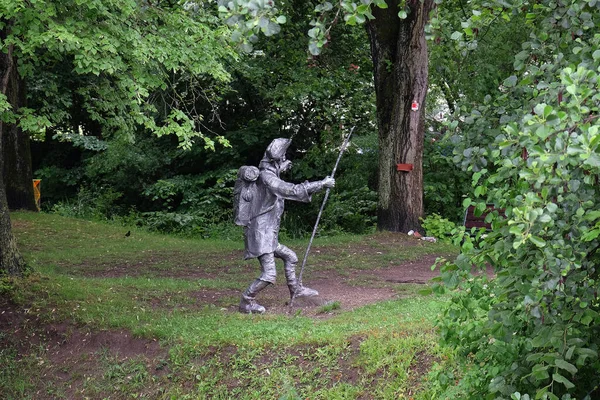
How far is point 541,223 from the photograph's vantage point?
2896mm

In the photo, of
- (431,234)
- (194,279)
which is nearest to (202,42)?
(194,279)

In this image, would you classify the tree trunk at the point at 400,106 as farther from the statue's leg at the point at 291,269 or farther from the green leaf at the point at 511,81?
the green leaf at the point at 511,81

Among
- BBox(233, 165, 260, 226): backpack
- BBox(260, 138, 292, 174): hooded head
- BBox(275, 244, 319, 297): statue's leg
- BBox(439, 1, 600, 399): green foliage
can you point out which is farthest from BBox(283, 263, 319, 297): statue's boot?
BBox(439, 1, 600, 399): green foliage

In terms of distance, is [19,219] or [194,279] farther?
[19,219]

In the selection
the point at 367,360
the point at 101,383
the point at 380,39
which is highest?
the point at 380,39

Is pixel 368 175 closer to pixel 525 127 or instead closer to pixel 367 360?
pixel 367 360

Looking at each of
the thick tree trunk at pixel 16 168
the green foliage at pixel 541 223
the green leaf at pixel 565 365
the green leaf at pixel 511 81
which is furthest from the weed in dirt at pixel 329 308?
the thick tree trunk at pixel 16 168

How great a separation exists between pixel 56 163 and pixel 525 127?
22.5 m

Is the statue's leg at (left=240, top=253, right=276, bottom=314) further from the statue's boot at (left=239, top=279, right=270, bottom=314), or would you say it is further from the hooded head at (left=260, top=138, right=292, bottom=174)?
the hooded head at (left=260, top=138, right=292, bottom=174)

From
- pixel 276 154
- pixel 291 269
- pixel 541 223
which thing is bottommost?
pixel 291 269

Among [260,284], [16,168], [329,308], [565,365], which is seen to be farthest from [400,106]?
[565,365]

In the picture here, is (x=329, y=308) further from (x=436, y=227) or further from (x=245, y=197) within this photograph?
(x=436, y=227)

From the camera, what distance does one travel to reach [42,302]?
943 cm

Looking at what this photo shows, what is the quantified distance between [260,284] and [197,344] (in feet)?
4.63
